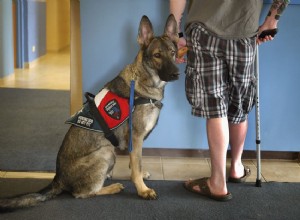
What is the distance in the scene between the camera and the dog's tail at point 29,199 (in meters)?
1.97

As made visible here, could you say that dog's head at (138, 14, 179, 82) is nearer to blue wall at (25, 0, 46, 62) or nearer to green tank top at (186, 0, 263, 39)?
green tank top at (186, 0, 263, 39)

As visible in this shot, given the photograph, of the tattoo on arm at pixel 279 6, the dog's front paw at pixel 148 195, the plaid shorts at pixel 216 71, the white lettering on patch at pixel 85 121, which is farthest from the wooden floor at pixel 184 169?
the tattoo on arm at pixel 279 6

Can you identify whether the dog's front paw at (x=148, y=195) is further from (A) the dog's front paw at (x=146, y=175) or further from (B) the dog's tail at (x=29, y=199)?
(B) the dog's tail at (x=29, y=199)

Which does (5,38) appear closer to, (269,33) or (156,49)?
(156,49)

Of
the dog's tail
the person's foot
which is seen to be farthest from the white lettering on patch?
the person's foot

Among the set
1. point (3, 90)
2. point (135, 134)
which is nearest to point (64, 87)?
point (3, 90)

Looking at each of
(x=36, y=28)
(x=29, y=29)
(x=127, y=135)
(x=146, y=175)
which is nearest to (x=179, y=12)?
(x=127, y=135)

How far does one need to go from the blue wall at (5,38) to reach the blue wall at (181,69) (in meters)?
3.21

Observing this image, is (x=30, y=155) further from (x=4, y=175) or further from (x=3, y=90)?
(x=3, y=90)

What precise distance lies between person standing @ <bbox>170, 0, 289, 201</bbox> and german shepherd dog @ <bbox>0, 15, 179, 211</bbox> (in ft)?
0.51

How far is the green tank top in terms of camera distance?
6.51ft

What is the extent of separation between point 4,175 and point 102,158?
2.75 feet

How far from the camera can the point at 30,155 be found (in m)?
2.87

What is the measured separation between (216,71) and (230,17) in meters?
0.31
